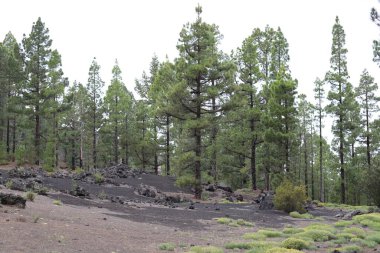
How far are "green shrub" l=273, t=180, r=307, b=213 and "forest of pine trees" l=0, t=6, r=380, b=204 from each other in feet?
20.2

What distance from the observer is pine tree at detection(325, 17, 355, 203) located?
40.0 m

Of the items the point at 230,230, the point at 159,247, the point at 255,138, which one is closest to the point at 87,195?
the point at 230,230

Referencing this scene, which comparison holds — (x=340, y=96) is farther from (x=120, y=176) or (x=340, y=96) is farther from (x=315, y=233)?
(x=315, y=233)

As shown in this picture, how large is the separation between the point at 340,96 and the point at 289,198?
20.2 meters

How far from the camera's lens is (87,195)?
22.0 m

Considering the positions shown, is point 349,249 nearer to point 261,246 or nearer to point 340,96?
point 261,246

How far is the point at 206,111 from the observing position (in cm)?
3019

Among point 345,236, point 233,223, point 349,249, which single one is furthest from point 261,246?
point 233,223

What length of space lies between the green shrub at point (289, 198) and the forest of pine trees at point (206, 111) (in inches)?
242

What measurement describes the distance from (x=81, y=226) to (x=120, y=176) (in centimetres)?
2243

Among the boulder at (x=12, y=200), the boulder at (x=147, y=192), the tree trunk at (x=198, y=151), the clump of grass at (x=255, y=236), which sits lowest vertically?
the clump of grass at (x=255, y=236)

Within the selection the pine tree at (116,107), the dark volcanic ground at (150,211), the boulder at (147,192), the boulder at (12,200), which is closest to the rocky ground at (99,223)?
the dark volcanic ground at (150,211)

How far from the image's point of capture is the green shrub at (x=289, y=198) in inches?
932

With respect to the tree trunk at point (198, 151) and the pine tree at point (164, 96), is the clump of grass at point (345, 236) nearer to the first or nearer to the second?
the tree trunk at point (198, 151)
